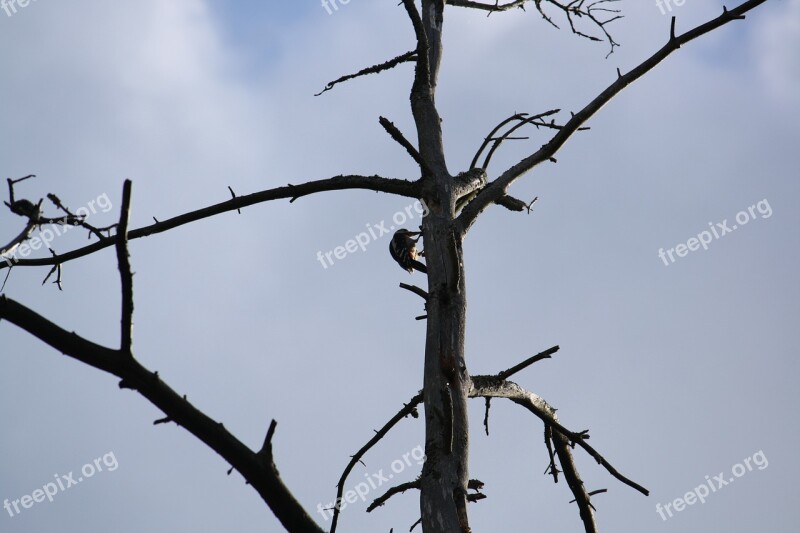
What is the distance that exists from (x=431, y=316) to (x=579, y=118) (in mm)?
1553

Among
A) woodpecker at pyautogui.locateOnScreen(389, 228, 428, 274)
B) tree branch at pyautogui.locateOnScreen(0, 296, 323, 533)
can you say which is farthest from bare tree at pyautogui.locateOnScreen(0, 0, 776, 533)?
woodpecker at pyautogui.locateOnScreen(389, 228, 428, 274)

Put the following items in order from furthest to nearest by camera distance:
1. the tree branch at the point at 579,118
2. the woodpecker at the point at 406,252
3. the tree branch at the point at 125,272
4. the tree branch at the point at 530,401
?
the woodpecker at the point at 406,252, the tree branch at the point at 579,118, the tree branch at the point at 530,401, the tree branch at the point at 125,272

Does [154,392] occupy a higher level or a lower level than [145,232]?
lower

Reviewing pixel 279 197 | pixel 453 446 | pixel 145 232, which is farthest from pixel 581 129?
pixel 145 232

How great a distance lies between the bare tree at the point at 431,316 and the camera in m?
2.20

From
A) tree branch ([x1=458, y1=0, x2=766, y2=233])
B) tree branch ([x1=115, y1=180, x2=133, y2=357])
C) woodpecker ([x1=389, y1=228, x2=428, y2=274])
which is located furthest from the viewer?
woodpecker ([x1=389, y1=228, x2=428, y2=274])

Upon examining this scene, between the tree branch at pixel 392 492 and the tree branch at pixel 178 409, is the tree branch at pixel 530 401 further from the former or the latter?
the tree branch at pixel 178 409

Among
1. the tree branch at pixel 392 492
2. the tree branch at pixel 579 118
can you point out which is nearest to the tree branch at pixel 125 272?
the tree branch at pixel 392 492

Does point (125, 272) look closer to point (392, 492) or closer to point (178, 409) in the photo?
point (178, 409)

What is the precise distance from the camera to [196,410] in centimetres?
222

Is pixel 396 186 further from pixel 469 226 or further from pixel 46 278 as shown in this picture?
pixel 46 278

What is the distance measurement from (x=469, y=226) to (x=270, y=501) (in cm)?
216

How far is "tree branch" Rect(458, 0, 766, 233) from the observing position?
400 centimetres

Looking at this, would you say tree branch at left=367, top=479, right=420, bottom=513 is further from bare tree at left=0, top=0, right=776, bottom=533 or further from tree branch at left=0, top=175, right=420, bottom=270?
tree branch at left=0, top=175, right=420, bottom=270
